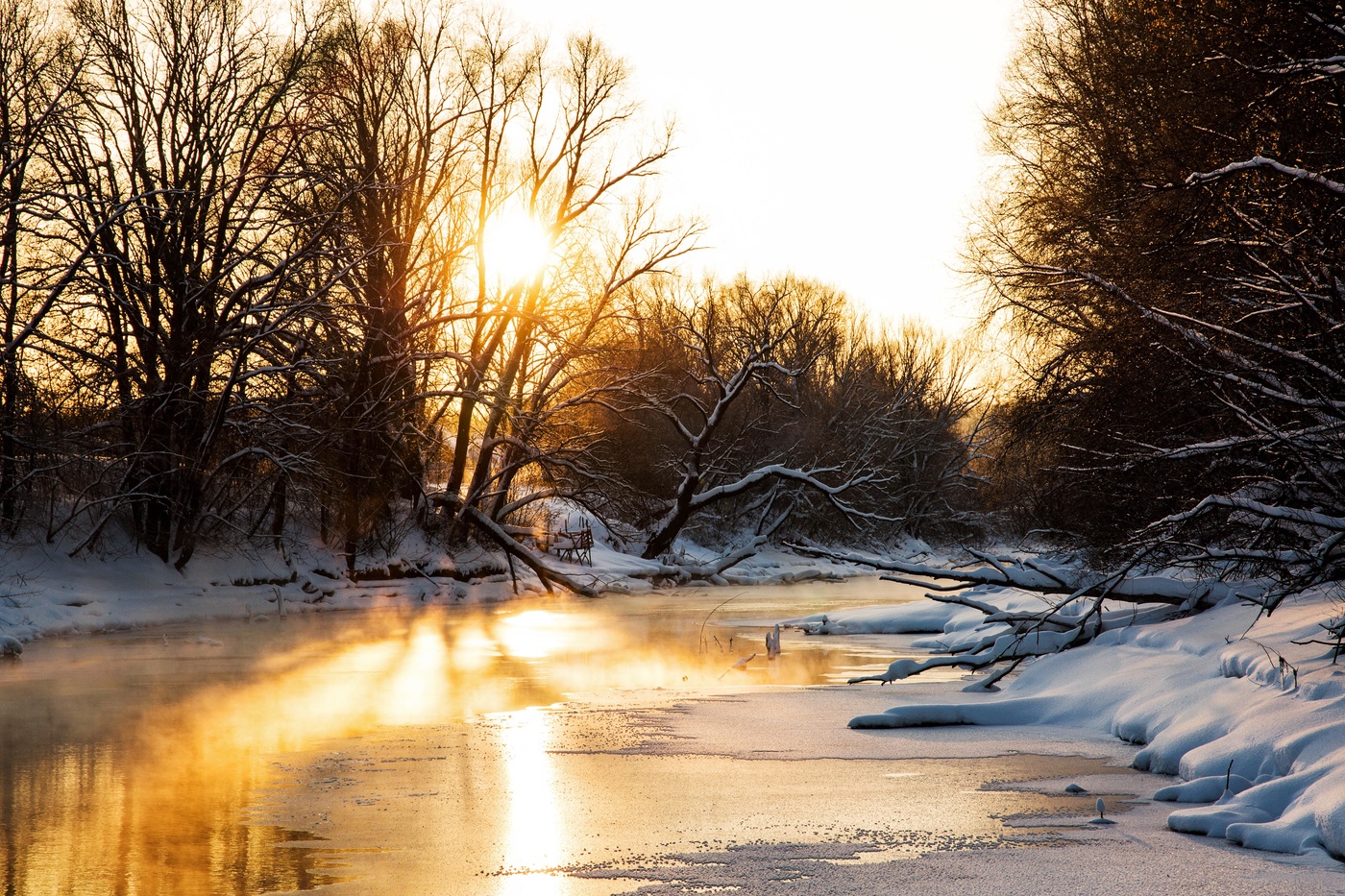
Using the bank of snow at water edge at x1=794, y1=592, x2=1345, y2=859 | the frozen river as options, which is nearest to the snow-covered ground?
the bank of snow at water edge at x1=794, y1=592, x2=1345, y2=859

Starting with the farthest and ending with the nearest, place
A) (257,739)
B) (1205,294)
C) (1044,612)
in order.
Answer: (1044,612) → (1205,294) → (257,739)

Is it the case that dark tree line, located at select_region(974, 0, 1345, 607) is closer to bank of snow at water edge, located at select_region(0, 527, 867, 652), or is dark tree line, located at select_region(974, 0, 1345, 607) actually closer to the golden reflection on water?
the golden reflection on water

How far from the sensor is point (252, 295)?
22656mm

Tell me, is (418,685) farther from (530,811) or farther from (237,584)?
(237,584)

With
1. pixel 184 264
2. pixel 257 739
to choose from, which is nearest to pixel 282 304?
pixel 184 264

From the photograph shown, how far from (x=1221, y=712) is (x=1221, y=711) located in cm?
2

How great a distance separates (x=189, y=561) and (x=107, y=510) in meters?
2.25

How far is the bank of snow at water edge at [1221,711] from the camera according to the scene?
584cm

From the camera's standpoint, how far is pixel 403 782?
739 cm

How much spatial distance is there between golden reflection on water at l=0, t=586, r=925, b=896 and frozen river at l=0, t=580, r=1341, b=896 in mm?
28

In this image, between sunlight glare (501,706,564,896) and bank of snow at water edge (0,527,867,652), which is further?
bank of snow at water edge (0,527,867,652)

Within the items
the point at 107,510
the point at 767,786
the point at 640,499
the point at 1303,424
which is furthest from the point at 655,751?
the point at 640,499

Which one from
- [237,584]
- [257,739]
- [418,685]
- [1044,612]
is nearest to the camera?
[257,739]

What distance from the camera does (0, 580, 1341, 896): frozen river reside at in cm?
548
